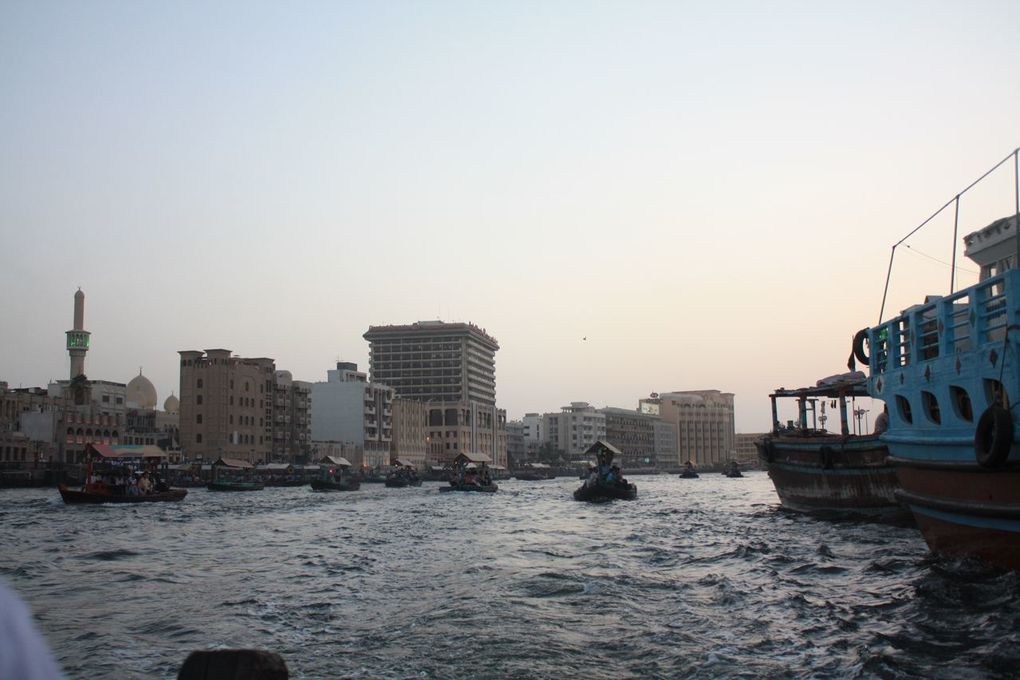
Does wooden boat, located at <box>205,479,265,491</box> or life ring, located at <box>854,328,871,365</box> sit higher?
life ring, located at <box>854,328,871,365</box>

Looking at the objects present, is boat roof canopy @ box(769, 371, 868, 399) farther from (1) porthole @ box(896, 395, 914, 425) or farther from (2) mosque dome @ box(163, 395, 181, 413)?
(2) mosque dome @ box(163, 395, 181, 413)

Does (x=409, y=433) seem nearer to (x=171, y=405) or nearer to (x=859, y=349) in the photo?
(x=171, y=405)

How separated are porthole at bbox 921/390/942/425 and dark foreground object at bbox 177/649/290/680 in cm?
1743

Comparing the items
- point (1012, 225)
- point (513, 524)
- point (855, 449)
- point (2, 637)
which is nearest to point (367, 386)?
point (513, 524)

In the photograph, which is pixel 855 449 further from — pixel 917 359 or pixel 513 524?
pixel 513 524

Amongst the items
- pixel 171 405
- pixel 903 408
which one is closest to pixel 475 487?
pixel 903 408

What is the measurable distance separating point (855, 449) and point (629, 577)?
14.4 metres

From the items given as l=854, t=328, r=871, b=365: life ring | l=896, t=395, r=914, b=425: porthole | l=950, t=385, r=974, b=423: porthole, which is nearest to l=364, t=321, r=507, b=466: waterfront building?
l=854, t=328, r=871, b=365: life ring

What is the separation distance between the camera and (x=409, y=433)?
508 ft

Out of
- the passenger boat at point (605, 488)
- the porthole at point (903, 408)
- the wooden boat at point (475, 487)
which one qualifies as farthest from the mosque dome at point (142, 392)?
the porthole at point (903, 408)

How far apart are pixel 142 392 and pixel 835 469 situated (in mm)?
129101

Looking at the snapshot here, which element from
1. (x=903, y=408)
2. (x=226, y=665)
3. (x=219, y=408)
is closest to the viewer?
(x=226, y=665)

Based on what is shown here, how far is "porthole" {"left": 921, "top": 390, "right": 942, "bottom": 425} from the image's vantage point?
18016mm

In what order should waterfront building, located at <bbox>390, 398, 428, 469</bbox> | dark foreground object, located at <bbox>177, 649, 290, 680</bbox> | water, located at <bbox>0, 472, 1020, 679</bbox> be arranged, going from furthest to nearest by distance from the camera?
waterfront building, located at <bbox>390, 398, 428, 469</bbox> → water, located at <bbox>0, 472, 1020, 679</bbox> → dark foreground object, located at <bbox>177, 649, 290, 680</bbox>
